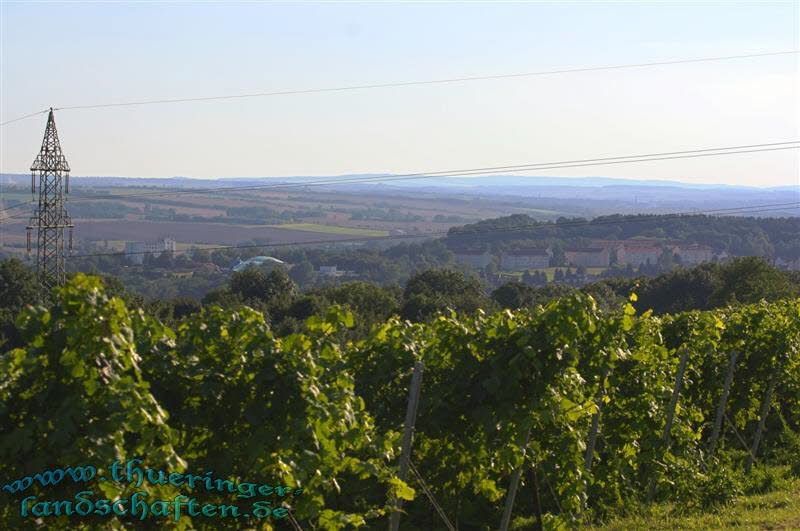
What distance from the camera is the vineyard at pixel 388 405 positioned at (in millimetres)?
4512

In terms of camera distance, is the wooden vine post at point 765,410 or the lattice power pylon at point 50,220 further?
the lattice power pylon at point 50,220

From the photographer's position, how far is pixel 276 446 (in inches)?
204

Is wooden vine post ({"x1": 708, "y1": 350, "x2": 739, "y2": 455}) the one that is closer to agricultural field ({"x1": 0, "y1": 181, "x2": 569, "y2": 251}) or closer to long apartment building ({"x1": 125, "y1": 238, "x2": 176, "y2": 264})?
agricultural field ({"x1": 0, "y1": 181, "x2": 569, "y2": 251})

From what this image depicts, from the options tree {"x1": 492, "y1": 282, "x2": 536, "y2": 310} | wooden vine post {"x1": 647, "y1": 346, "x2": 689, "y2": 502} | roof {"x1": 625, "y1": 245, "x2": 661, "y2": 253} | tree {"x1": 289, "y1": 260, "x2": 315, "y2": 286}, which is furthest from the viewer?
tree {"x1": 289, "y1": 260, "x2": 315, "y2": 286}

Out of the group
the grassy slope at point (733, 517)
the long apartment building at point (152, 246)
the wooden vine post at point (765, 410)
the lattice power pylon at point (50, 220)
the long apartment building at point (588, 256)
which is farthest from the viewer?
the long apartment building at point (152, 246)

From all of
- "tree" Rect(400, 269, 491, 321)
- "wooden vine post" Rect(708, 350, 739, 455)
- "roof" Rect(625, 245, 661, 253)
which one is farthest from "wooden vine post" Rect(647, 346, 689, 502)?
"roof" Rect(625, 245, 661, 253)

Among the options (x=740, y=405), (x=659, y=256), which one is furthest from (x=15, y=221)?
(x=740, y=405)

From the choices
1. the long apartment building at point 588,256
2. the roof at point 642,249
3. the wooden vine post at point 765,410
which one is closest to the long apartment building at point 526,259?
the long apartment building at point 588,256

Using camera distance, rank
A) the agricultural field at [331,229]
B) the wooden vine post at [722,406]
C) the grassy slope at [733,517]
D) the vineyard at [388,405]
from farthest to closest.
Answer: the agricultural field at [331,229] → the wooden vine post at [722,406] → the grassy slope at [733,517] → the vineyard at [388,405]

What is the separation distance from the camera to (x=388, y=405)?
710 cm

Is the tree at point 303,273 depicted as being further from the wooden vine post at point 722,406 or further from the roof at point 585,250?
the wooden vine post at point 722,406

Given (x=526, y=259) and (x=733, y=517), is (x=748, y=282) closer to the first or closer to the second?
(x=733, y=517)

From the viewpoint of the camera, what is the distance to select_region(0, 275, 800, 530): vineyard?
451 centimetres

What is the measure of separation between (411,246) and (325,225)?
41817mm
